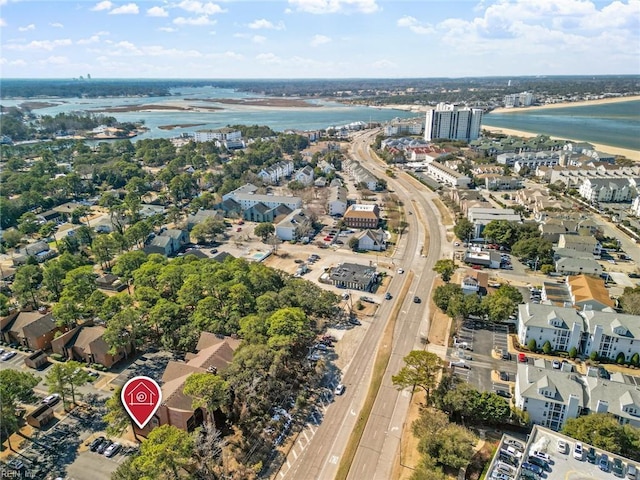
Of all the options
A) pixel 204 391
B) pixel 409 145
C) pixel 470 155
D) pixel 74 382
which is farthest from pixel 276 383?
pixel 409 145

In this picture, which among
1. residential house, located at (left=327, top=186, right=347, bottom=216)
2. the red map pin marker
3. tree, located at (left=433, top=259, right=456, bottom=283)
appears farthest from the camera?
residential house, located at (left=327, top=186, right=347, bottom=216)

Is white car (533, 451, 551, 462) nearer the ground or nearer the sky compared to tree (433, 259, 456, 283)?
nearer the ground

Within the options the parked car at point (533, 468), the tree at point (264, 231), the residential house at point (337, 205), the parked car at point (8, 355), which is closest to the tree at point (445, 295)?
the parked car at point (533, 468)

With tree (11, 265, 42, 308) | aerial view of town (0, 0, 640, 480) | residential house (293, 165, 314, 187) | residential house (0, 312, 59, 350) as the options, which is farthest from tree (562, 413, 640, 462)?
residential house (293, 165, 314, 187)

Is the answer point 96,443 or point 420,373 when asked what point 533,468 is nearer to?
point 420,373

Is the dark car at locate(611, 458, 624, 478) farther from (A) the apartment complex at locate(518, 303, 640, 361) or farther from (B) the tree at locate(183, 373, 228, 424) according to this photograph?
(B) the tree at locate(183, 373, 228, 424)

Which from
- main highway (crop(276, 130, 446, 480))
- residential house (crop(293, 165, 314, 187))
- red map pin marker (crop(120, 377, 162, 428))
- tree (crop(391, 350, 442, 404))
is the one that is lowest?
main highway (crop(276, 130, 446, 480))
